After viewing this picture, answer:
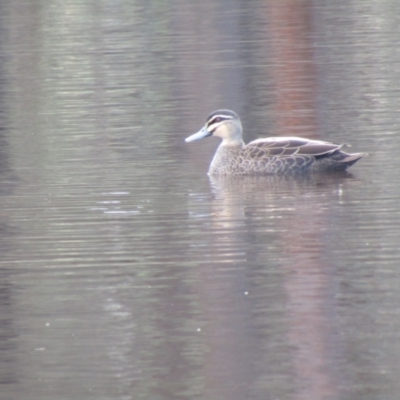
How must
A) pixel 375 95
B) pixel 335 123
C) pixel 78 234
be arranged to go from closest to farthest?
pixel 78 234 < pixel 335 123 < pixel 375 95

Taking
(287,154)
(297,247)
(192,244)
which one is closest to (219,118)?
(287,154)

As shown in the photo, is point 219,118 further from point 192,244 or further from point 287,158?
point 192,244

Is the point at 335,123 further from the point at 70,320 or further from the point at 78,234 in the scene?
the point at 70,320

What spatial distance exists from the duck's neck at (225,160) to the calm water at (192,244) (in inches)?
8.1

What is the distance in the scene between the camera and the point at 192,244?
10.5 meters

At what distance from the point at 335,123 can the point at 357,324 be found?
8.54 meters

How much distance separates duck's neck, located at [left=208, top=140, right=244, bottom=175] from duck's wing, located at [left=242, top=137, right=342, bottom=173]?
150 millimetres

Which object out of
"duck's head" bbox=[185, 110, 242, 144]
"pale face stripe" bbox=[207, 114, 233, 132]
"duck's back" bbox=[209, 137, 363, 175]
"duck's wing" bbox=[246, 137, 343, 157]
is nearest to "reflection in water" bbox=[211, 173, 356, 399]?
"duck's back" bbox=[209, 137, 363, 175]

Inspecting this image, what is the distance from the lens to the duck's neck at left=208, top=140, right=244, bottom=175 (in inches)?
542

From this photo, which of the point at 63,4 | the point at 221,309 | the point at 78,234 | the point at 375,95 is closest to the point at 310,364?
the point at 221,309

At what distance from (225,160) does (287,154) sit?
0.71 meters

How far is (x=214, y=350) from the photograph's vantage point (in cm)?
779

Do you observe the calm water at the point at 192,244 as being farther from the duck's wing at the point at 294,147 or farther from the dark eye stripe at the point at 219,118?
the dark eye stripe at the point at 219,118

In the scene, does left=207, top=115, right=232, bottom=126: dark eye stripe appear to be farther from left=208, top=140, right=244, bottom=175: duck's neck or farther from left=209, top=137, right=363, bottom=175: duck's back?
left=209, top=137, right=363, bottom=175: duck's back
